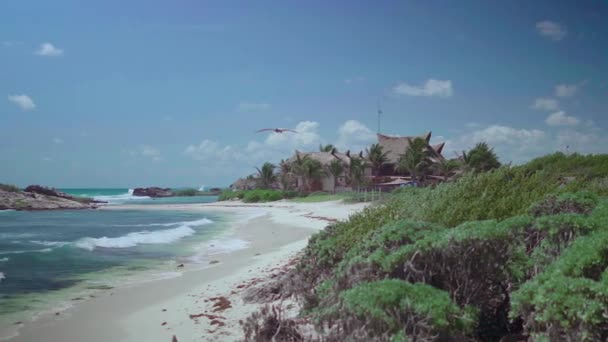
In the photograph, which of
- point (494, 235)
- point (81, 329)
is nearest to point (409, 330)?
point (494, 235)

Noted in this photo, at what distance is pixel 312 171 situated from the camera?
54.2 metres

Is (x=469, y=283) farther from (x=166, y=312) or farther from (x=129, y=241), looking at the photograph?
(x=129, y=241)

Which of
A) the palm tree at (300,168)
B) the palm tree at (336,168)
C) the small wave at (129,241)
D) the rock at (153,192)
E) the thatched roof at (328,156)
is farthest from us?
the rock at (153,192)

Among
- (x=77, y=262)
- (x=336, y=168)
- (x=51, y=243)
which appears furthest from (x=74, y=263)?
(x=336, y=168)

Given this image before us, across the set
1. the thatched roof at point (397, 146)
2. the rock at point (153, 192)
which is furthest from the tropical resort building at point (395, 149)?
the rock at point (153, 192)

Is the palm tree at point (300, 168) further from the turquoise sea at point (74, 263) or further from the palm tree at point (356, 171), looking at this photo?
the turquoise sea at point (74, 263)

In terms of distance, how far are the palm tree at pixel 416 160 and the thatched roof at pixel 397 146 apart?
9.97ft

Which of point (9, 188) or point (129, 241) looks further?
point (9, 188)

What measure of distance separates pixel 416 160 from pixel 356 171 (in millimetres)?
6277

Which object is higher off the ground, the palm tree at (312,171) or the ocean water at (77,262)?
the palm tree at (312,171)

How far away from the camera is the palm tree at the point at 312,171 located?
5412cm

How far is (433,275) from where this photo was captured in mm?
4266

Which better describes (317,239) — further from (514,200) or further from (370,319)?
(370,319)

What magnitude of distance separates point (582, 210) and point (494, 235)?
2.82 metres
